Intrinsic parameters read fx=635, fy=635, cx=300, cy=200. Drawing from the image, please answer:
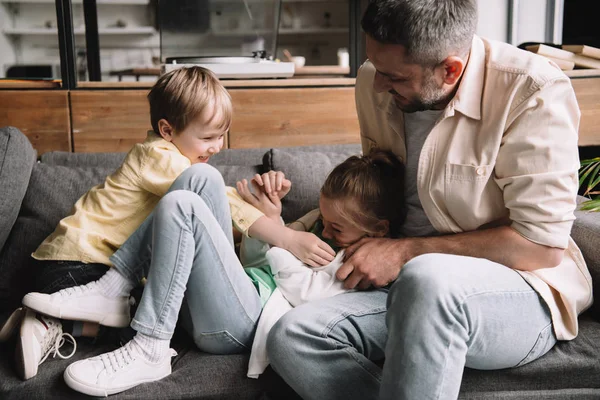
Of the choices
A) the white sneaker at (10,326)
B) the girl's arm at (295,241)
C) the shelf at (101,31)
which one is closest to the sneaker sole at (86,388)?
the white sneaker at (10,326)

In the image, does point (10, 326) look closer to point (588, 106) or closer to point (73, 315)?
point (73, 315)

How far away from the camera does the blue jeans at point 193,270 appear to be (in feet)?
4.74

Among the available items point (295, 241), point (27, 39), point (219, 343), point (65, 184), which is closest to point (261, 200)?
point (295, 241)

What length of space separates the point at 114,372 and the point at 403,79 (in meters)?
0.92

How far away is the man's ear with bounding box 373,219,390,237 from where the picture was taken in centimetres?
162

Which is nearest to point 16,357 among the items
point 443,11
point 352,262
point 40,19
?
point 352,262

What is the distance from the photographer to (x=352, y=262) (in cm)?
156

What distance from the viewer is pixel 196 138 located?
1.75 metres

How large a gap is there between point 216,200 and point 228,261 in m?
0.18

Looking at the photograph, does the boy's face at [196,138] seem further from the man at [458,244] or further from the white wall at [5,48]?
the white wall at [5,48]

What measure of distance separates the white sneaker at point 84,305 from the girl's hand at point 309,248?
17.3 inches

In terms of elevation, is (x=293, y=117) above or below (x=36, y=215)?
above

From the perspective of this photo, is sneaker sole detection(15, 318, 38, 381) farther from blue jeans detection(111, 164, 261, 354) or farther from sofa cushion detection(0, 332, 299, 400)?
blue jeans detection(111, 164, 261, 354)

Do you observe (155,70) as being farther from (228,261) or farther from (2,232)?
(228,261)
